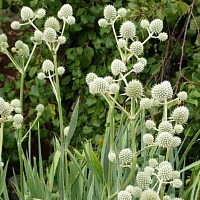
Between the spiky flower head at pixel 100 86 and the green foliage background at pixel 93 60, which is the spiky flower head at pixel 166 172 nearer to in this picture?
the spiky flower head at pixel 100 86

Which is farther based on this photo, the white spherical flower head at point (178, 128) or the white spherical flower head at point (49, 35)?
the white spherical flower head at point (49, 35)

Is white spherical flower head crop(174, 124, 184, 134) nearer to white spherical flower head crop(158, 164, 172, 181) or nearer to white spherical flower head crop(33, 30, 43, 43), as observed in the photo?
white spherical flower head crop(158, 164, 172, 181)

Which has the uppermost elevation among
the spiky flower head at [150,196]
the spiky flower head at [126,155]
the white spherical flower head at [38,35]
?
the white spherical flower head at [38,35]

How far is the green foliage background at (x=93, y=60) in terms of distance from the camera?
9.43 ft

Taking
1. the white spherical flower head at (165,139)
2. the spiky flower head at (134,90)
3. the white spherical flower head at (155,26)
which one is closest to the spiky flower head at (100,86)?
the spiky flower head at (134,90)

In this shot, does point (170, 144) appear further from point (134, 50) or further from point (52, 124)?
point (52, 124)

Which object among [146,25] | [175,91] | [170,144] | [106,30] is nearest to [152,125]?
[170,144]

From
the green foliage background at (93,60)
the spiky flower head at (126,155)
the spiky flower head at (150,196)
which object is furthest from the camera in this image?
the green foliage background at (93,60)

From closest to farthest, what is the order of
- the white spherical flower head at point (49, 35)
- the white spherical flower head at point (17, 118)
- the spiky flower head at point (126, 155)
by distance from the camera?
the spiky flower head at point (126, 155)
the white spherical flower head at point (49, 35)
the white spherical flower head at point (17, 118)

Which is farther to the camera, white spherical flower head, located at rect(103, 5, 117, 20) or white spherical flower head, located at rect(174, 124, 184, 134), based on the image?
white spherical flower head, located at rect(103, 5, 117, 20)

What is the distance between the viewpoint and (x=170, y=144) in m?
1.35

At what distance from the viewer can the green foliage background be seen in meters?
2.87

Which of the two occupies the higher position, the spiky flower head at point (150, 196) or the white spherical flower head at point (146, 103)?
the white spherical flower head at point (146, 103)

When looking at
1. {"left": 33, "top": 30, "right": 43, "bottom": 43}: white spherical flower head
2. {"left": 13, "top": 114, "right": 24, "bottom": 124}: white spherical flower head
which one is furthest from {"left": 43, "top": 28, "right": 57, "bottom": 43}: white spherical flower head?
{"left": 13, "top": 114, "right": 24, "bottom": 124}: white spherical flower head
